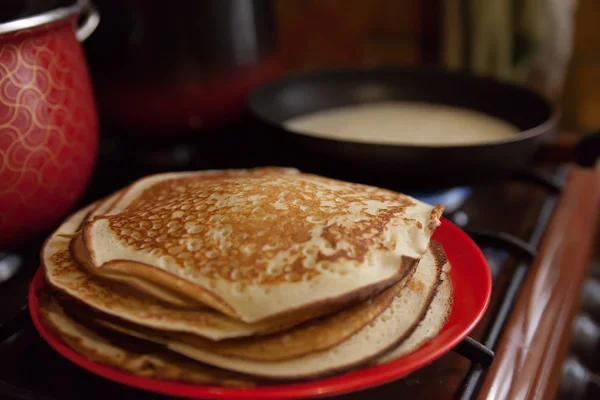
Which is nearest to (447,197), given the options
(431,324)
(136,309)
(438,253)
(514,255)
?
(514,255)

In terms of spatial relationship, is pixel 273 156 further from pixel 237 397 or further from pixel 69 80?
pixel 237 397

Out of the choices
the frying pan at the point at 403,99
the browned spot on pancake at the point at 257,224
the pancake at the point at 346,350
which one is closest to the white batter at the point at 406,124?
the frying pan at the point at 403,99

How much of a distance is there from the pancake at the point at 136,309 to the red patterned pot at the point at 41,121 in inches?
6.3

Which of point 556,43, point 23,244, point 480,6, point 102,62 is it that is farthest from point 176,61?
point 556,43

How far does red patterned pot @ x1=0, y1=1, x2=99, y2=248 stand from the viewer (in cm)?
66

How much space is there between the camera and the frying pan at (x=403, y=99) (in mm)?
814

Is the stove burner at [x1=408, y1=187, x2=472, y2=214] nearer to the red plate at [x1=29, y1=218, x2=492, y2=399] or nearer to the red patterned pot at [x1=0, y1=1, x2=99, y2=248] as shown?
the red plate at [x1=29, y1=218, x2=492, y2=399]

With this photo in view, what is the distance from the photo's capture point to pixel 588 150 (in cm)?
87

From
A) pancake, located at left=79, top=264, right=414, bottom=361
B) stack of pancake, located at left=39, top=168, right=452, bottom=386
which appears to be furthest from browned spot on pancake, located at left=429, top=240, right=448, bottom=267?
pancake, located at left=79, top=264, right=414, bottom=361

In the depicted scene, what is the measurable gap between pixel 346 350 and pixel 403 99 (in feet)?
2.67

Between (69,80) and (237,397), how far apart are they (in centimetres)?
48

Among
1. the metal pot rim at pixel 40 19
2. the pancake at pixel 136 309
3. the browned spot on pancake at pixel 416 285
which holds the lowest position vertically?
the browned spot on pancake at pixel 416 285

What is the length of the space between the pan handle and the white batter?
0.11 m

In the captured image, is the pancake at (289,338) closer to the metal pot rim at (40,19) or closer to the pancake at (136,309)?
the pancake at (136,309)
